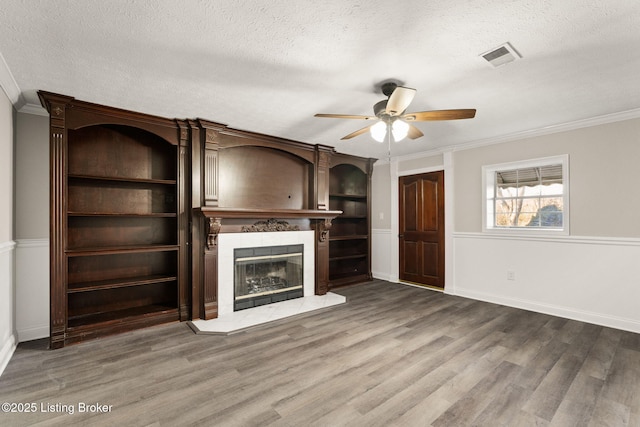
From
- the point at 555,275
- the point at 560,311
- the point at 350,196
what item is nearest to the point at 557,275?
the point at 555,275

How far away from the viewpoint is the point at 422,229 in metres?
5.31

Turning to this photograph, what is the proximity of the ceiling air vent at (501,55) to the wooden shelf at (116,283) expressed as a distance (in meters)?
3.72

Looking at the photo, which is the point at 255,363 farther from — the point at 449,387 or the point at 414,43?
the point at 414,43

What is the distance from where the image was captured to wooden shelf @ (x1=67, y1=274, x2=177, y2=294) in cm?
302

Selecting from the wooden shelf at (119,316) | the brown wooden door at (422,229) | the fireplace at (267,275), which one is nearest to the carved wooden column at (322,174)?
the fireplace at (267,275)

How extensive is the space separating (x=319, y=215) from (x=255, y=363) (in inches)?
95.0

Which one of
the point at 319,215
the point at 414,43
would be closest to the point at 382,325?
the point at 319,215

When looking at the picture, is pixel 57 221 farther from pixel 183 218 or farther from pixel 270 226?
pixel 270 226

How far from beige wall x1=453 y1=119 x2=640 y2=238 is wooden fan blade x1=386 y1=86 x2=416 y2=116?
2.62 metres

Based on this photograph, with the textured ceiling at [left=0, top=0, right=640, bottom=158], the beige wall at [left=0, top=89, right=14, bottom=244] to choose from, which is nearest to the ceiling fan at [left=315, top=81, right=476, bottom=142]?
the textured ceiling at [left=0, top=0, right=640, bottom=158]

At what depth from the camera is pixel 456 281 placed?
4812 mm

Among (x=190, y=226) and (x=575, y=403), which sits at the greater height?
(x=190, y=226)

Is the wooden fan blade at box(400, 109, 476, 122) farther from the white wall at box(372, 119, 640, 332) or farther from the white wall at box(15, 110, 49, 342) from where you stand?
the white wall at box(15, 110, 49, 342)

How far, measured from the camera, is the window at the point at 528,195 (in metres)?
3.89
